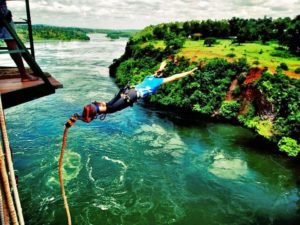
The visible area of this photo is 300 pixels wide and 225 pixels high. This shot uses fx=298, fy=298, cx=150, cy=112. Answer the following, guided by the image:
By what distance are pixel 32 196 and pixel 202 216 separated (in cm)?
813

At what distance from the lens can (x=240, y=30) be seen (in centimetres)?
5503

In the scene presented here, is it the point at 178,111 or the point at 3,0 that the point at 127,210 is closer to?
the point at 3,0

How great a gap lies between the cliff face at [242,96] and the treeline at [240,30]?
15.5 meters

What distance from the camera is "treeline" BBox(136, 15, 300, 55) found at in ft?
133

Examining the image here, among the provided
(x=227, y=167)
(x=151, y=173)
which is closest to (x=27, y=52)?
(x=151, y=173)

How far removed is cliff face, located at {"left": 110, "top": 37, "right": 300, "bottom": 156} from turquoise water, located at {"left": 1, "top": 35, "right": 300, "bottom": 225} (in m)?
1.31

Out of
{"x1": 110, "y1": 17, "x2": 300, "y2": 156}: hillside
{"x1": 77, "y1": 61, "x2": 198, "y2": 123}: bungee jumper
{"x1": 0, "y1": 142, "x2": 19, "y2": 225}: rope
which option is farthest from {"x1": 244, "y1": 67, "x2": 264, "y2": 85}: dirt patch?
{"x1": 0, "y1": 142, "x2": 19, "y2": 225}: rope

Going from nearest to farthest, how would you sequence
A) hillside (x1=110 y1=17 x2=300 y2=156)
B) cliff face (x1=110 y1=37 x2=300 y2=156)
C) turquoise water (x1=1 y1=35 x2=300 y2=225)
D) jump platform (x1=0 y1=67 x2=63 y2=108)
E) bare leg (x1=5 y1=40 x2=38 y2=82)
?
jump platform (x1=0 y1=67 x2=63 y2=108) → bare leg (x1=5 y1=40 x2=38 y2=82) → turquoise water (x1=1 y1=35 x2=300 y2=225) → cliff face (x1=110 y1=37 x2=300 y2=156) → hillside (x1=110 y1=17 x2=300 y2=156)

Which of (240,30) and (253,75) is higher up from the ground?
(240,30)

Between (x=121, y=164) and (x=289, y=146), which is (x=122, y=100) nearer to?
(x=121, y=164)

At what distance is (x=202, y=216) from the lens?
45.0ft

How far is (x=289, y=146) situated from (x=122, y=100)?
1675cm

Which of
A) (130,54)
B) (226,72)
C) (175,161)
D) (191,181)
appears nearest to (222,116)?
(226,72)

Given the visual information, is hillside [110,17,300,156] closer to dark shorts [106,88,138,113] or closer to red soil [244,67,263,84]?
red soil [244,67,263,84]
